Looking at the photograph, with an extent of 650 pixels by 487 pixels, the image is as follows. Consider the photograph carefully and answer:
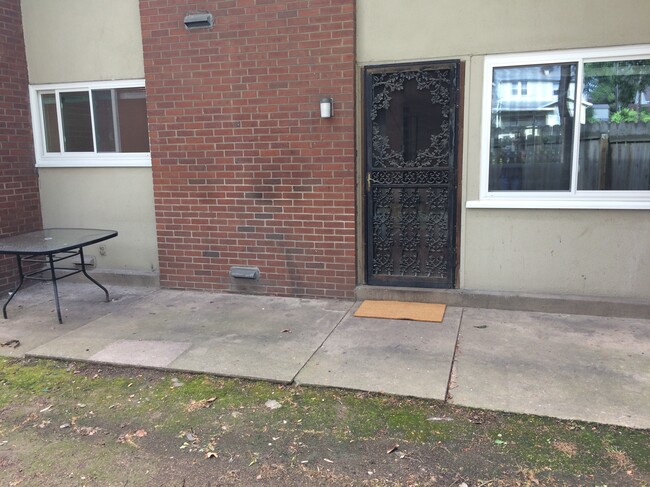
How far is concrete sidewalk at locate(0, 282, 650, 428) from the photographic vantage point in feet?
11.7

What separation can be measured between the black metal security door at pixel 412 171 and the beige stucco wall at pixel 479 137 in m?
0.13

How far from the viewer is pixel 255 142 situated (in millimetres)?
5668

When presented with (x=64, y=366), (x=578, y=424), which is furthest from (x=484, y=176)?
(x=64, y=366)

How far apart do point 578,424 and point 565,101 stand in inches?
121

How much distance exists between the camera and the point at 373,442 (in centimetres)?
307

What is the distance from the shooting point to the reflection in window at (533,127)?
4918 mm

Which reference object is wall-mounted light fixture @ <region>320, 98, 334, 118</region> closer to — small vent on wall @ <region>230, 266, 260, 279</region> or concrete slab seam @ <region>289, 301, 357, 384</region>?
small vent on wall @ <region>230, 266, 260, 279</region>

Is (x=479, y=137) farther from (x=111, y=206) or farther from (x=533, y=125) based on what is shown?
(x=111, y=206)

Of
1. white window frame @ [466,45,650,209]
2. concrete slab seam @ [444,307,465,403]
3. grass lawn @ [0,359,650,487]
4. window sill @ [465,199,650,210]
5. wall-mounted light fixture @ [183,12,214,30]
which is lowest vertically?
grass lawn @ [0,359,650,487]

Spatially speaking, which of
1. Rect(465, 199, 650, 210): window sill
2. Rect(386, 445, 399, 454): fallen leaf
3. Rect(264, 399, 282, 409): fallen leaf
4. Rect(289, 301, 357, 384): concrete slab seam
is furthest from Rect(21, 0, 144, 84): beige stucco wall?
Rect(386, 445, 399, 454): fallen leaf

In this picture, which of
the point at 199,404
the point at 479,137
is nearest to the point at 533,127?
the point at 479,137

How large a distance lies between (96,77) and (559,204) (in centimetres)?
535

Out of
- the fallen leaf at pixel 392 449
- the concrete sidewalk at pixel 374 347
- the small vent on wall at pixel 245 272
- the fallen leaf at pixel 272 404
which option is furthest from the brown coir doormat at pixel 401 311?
the fallen leaf at pixel 392 449

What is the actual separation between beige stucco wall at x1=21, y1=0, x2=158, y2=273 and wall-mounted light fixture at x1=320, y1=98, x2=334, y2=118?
2.30 m
